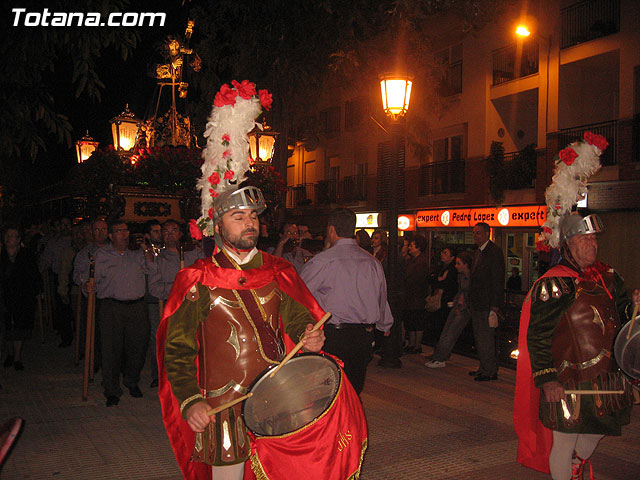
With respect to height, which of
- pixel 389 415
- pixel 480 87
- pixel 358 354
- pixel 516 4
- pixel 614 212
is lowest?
pixel 389 415

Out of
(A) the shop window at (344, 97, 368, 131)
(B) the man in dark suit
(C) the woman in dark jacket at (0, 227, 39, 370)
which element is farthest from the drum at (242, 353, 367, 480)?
(A) the shop window at (344, 97, 368, 131)

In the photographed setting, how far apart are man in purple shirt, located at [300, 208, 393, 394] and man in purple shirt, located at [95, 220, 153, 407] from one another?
2.69 meters

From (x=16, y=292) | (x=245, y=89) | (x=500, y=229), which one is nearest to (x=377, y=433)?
(x=245, y=89)

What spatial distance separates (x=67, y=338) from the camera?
34.3ft

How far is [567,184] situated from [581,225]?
1.99 feet

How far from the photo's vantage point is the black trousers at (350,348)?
5.21 m

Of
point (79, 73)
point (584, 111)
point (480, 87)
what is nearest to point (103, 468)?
point (79, 73)

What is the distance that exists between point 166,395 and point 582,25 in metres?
18.4

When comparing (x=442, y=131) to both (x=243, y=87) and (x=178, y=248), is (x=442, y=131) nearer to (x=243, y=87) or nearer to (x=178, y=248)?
(x=178, y=248)

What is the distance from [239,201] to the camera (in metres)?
3.34

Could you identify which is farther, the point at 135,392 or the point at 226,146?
the point at 135,392

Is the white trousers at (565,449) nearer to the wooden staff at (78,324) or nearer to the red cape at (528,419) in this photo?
the red cape at (528,419)

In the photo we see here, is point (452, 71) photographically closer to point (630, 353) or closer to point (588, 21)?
point (588, 21)

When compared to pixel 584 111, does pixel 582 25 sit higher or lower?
higher
